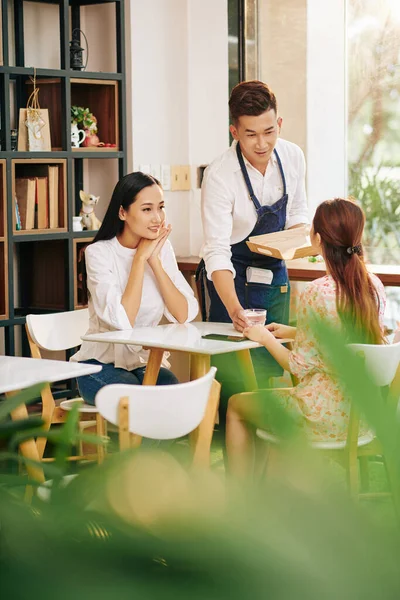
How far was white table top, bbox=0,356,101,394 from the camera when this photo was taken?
105 inches

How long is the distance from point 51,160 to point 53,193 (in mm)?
162

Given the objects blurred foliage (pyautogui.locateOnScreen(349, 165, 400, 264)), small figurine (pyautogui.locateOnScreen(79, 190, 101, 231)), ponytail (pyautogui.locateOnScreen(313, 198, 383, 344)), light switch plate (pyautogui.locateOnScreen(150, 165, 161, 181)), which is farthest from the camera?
light switch plate (pyautogui.locateOnScreen(150, 165, 161, 181))

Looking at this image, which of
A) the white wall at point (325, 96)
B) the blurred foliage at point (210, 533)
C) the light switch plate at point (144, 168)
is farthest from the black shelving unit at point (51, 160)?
the blurred foliage at point (210, 533)

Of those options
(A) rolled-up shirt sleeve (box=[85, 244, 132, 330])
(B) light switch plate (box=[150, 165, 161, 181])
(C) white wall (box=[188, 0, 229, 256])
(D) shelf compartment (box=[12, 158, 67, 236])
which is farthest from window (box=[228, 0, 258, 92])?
(A) rolled-up shirt sleeve (box=[85, 244, 132, 330])

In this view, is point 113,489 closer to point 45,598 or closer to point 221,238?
point 45,598

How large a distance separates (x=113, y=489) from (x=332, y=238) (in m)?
2.74

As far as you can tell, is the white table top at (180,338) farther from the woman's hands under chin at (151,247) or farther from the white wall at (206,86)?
the white wall at (206,86)

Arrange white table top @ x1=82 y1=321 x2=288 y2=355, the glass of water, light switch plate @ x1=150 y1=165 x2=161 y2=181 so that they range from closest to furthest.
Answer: white table top @ x1=82 y1=321 x2=288 y2=355, the glass of water, light switch plate @ x1=150 y1=165 x2=161 y2=181

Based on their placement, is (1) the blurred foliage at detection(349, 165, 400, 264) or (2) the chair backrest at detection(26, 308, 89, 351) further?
(1) the blurred foliage at detection(349, 165, 400, 264)

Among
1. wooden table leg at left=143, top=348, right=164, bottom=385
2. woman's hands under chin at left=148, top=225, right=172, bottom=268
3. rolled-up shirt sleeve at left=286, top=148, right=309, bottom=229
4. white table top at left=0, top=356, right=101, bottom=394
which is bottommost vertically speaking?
wooden table leg at left=143, top=348, right=164, bottom=385

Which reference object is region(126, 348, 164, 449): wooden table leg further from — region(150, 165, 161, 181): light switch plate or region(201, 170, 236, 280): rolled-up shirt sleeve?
region(150, 165, 161, 181): light switch plate

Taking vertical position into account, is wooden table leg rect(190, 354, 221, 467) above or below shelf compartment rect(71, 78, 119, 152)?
below

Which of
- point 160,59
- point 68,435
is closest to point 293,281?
point 160,59

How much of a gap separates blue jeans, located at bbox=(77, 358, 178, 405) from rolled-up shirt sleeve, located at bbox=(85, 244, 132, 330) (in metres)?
0.17
